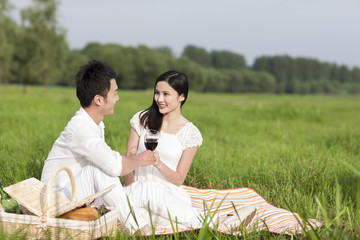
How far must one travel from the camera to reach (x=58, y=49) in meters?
27.3

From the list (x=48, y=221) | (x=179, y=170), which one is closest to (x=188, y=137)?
(x=179, y=170)

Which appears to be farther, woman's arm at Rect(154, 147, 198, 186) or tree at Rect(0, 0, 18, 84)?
tree at Rect(0, 0, 18, 84)

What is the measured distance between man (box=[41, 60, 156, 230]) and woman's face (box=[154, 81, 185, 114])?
464 mm

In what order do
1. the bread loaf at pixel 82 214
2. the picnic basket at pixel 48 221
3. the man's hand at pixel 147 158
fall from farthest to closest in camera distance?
the man's hand at pixel 147 158, the bread loaf at pixel 82 214, the picnic basket at pixel 48 221

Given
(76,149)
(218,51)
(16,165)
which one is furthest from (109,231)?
(218,51)

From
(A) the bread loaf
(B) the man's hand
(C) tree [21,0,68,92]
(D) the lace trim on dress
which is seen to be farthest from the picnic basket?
(C) tree [21,0,68,92]

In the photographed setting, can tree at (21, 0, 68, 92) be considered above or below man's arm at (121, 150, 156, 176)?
above

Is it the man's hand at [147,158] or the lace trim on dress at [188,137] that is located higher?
the lace trim on dress at [188,137]

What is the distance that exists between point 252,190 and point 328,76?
129549 mm

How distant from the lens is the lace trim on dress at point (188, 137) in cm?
362

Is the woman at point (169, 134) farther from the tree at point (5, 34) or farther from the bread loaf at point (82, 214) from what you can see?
the tree at point (5, 34)

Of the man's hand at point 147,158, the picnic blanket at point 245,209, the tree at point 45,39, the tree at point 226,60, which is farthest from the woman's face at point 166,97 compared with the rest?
the tree at point 226,60

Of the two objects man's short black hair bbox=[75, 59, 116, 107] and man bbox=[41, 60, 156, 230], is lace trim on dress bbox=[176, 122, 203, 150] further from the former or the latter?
man's short black hair bbox=[75, 59, 116, 107]

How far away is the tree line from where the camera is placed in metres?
26.9
